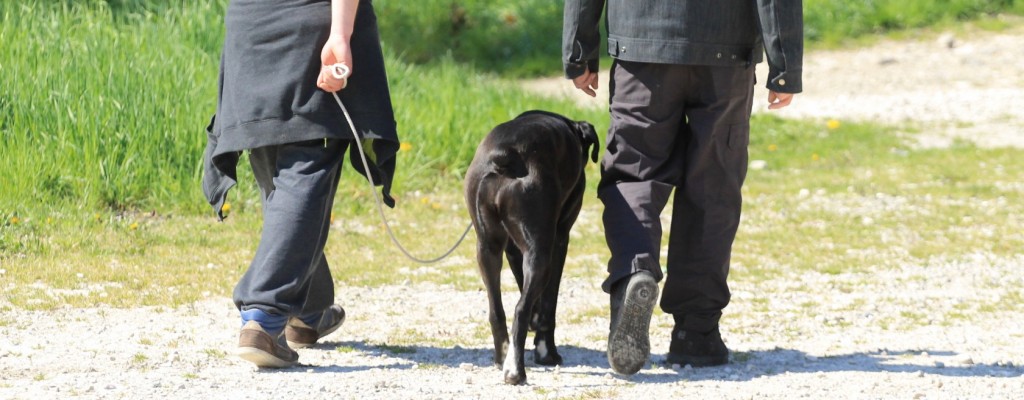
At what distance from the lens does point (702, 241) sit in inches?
175

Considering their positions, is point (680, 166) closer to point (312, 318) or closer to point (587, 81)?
point (587, 81)

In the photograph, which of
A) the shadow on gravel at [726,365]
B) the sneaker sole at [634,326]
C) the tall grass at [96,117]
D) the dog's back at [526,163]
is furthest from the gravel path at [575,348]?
the tall grass at [96,117]

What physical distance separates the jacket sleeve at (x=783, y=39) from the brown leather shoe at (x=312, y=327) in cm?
164

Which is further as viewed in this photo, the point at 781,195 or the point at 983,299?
the point at 781,195

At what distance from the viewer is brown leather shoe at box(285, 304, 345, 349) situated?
466cm

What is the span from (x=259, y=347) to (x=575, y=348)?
117 centimetres

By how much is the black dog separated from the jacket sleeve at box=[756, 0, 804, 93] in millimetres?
642

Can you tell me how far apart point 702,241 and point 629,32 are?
2.28 feet

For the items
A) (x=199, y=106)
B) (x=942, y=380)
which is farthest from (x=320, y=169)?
(x=199, y=106)

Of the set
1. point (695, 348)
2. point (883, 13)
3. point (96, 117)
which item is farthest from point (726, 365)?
point (883, 13)

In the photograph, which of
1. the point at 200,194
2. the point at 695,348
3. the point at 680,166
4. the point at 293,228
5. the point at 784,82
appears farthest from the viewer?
the point at 200,194

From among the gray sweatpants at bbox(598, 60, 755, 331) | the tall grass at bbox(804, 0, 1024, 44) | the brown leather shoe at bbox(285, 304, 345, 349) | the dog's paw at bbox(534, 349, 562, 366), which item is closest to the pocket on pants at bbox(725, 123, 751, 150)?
the gray sweatpants at bbox(598, 60, 755, 331)

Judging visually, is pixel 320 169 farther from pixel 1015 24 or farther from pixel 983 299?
pixel 1015 24

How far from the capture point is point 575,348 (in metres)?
4.85
